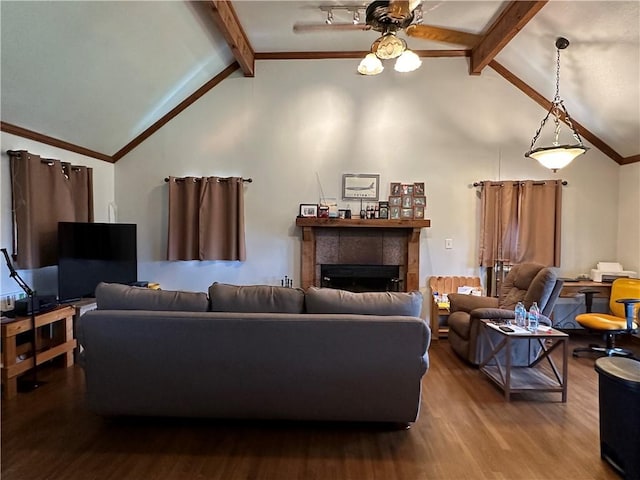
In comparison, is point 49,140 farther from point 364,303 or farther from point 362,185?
point 364,303

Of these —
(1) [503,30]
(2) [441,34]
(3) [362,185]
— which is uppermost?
(1) [503,30]

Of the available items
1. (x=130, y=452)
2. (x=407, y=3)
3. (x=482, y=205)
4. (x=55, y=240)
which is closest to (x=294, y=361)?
(x=130, y=452)

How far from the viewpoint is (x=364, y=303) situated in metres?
2.35

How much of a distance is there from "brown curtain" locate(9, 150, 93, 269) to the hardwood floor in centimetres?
143

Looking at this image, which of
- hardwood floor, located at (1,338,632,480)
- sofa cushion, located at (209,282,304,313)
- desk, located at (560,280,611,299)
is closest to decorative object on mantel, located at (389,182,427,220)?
desk, located at (560,280,611,299)

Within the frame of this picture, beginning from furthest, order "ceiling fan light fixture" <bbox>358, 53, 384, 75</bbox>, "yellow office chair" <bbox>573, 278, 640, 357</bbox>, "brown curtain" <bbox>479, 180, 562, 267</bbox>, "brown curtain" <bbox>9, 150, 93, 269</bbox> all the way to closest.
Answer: "brown curtain" <bbox>479, 180, 562, 267</bbox> < "yellow office chair" <bbox>573, 278, 640, 357</bbox> < "brown curtain" <bbox>9, 150, 93, 269</bbox> < "ceiling fan light fixture" <bbox>358, 53, 384, 75</bbox>

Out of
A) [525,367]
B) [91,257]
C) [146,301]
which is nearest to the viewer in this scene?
[146,301]

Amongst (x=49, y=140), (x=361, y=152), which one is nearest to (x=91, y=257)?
(x=49, y=140)

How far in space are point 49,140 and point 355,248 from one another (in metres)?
3.63

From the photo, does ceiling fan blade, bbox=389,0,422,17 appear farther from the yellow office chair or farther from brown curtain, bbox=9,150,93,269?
brown curtain, bbox=9,150,93,269

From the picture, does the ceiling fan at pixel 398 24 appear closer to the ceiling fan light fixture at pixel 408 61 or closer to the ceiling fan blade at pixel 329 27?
the ceiling fan blade at pixel 329 27

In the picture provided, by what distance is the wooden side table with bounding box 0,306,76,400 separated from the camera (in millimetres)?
2869

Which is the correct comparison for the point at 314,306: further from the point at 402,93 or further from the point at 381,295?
the point at 402,93

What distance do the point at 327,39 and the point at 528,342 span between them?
3.98 m
